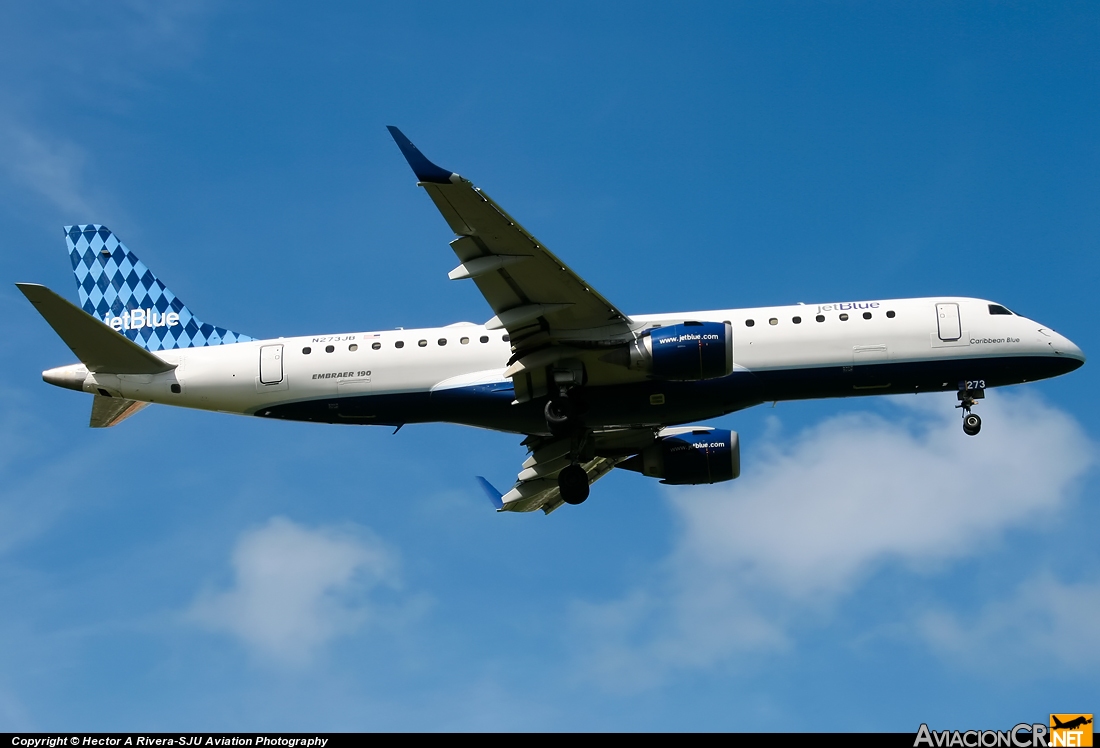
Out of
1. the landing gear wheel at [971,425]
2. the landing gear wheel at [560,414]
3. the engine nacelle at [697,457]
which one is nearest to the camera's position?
the landing gear wheel at [560,414]

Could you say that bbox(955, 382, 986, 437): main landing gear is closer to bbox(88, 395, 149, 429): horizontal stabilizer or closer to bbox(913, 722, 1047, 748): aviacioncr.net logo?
bbox(913, 722, 1047, 748): aviacioncr.net logo

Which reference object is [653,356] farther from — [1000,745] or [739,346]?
[1000,745]

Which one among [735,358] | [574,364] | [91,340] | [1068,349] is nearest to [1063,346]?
[1068,349]

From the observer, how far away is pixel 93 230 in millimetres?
38594

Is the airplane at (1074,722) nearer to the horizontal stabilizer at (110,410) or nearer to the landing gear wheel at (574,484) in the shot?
the landing gear wheel at (574,484)

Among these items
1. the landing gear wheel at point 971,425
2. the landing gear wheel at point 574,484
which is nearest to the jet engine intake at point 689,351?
the landing gear wheel at point 574,484

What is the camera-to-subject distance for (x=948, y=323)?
33.7 metres

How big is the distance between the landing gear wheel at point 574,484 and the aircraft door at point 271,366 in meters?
8.57

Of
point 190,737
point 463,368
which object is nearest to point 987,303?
point 463,368

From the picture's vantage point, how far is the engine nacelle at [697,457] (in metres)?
37.5

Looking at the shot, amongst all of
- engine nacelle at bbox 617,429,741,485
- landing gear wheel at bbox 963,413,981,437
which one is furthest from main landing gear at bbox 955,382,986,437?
engine nacelle at bbox 617,429,741,485

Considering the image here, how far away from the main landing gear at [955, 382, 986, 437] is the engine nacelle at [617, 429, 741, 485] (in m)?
6.95

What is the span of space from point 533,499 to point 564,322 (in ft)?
32.4

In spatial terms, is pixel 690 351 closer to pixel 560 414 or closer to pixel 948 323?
pixel 560 414
